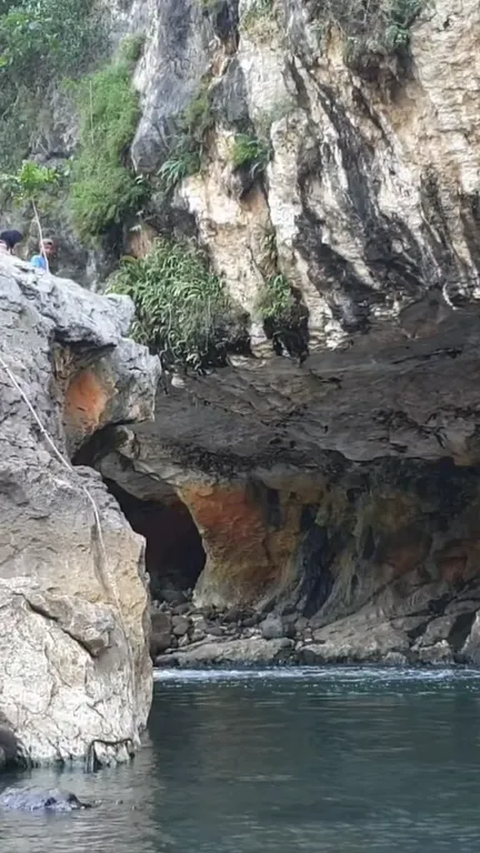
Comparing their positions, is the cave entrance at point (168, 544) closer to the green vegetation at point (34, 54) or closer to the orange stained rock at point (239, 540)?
the orange stained rock at point (239, 540)

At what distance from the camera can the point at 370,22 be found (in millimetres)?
14984

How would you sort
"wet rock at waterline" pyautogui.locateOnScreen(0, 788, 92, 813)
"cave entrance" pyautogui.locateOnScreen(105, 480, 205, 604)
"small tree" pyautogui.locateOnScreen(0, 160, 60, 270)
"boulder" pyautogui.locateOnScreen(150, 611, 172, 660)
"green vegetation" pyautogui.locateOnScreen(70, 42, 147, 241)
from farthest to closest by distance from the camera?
"cave entrance" pyautogui.locateOnScreen(105, 480, 205, 604) < "boulder" pyautogui.locateOnScreen(150, 611, 172, 660) < "small tree" pyautogui.locateOnScreen(0, 160, 60, 270) < "green vegetation" pyautogui.locateOnScreen(70, 42, 147, 241) < "wet rock at waterline" pyautogui.locateOnScreen(0, 788, 92, 813)

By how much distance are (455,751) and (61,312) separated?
5.94 metres

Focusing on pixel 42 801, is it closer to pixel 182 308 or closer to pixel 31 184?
pixel 182 308

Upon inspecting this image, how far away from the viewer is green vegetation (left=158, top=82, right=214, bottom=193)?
61.4 ft

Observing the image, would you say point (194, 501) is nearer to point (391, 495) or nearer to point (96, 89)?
point (391, 495)

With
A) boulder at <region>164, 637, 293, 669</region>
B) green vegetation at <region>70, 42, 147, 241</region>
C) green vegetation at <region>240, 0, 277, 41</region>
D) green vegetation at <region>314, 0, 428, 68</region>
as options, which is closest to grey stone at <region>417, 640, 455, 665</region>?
boulder at <region>164, 637, 293, 669</region>

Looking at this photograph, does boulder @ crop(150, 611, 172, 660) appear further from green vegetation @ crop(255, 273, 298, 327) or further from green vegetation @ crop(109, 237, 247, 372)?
green vegetation @ crop(255, 273, 298, 327)

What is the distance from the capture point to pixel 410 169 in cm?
1556

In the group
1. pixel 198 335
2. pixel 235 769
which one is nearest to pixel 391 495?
pixel 198 335

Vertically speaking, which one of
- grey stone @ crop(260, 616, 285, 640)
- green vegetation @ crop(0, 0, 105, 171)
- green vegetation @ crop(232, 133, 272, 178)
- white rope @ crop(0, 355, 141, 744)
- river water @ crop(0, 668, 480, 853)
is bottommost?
river water @ crop(0, 668, 480, 853)

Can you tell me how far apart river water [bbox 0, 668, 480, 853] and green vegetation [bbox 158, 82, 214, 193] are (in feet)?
25.7

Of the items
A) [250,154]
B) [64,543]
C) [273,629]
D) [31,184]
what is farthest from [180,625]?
[64,543]

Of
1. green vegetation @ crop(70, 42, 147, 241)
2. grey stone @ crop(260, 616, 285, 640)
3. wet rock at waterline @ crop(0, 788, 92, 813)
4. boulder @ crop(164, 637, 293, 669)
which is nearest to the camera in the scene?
wet rock at waterline @ crop(0, 788, 92, 813)
